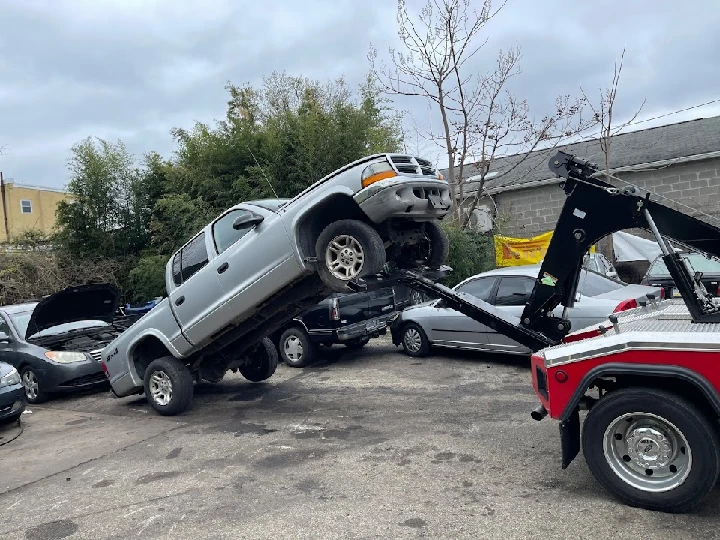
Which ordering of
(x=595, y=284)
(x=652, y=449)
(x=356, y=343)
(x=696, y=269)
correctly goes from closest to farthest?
(x=652, y=449) → (x=595, y=284) → (x=696, y=269) → (x=356, y=343)

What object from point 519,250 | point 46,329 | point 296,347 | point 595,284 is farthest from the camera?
point 519,250

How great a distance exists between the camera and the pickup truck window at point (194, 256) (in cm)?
732

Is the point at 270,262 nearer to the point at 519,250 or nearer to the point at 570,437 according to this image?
the point at 570,437

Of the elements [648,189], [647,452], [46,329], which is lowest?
[647,452]

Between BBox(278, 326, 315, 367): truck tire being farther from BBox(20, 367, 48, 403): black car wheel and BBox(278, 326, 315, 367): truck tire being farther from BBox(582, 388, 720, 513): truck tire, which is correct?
BBox(582, 388, 720, 513): truck tire

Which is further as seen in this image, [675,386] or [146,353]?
[146,353]

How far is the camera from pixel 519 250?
16281mm

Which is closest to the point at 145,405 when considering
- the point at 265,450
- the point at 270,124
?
the point at 265,450

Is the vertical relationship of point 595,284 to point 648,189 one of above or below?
below

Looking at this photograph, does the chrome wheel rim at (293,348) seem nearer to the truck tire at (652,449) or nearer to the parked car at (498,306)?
the parked car at (498,306)

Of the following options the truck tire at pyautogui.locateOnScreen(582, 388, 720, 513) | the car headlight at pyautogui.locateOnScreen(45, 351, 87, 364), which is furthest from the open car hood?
the truck tire at pyautogui.locateOnScreen(582, 388, 720, 513)

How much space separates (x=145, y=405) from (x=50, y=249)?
464 inches

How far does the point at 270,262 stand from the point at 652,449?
399 cm

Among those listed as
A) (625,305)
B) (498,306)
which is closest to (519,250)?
→ (498,306)
